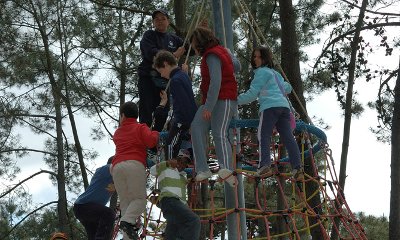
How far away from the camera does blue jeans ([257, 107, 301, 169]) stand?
4863 millimetres

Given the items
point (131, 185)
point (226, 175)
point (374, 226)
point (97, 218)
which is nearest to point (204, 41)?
point (226, 175)

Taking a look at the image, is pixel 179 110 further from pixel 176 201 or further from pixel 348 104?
pixel 348 104

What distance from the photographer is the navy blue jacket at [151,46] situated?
5715 millimetres

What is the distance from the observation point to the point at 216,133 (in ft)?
15.2

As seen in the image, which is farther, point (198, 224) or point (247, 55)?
point (247, 55)

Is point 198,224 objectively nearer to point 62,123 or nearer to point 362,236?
point 362,236

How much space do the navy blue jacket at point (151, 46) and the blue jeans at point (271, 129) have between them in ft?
3.88

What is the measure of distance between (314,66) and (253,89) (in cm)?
627

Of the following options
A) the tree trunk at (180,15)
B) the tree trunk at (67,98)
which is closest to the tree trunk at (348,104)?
the tree trunk at (180,15)

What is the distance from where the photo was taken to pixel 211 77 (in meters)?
4.59

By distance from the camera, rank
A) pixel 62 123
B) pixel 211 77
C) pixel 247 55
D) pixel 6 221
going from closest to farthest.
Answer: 1. pixel 211 77
2. pixel 247 55
3. pixel 62 123
4. pixel 6 221

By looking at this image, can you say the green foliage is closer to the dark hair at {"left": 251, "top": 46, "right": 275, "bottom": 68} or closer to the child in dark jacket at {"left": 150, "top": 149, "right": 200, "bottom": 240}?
the dark hair at {"left": 251, "top": 46, "right": 275, "bottom": 68}

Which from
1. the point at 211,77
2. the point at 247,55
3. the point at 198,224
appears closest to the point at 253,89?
the point at 211,77

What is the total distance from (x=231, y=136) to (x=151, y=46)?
3.83ft
